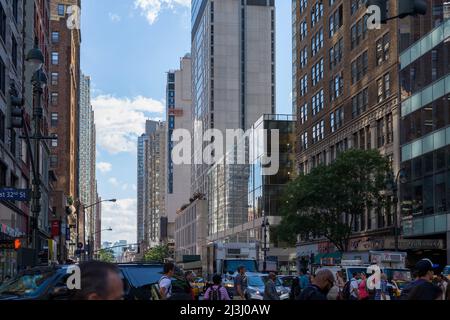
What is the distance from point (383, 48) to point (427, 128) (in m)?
11.6

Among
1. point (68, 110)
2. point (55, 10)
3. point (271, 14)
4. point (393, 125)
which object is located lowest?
point (393, 125)

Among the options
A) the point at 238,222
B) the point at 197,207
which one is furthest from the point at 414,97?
the point at 197,207

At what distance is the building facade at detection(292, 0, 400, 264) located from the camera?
193 feet

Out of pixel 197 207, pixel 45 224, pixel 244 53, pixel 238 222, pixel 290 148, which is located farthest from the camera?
pixel 244 53

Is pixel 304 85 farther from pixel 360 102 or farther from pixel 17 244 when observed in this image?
pixel 17 244

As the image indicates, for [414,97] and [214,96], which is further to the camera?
[214,96]

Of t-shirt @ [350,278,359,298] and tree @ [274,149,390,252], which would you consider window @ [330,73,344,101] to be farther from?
t-shirt @ [350,278,359,298]

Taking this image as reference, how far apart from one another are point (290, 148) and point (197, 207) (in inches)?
2109

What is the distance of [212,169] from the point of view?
136500 millimetres

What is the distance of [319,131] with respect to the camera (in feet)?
256

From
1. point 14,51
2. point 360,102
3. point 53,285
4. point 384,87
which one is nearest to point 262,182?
point 360,102

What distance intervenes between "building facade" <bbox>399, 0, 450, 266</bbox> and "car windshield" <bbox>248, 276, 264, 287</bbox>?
1670cm

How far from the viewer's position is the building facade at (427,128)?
47.8 meters
